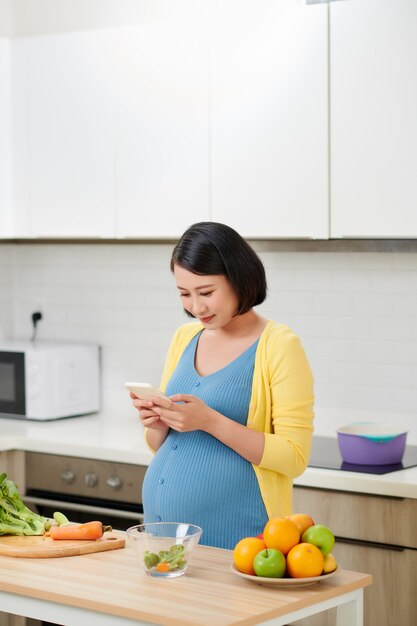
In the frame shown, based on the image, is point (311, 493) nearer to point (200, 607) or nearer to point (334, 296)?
point (334, 296)

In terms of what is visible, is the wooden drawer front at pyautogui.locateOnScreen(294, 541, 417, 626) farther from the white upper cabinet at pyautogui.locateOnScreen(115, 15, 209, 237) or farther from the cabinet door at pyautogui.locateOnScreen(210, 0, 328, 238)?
the white upper cabinet at pyautogui.locateOnScreen(115, 15, 209, 237)

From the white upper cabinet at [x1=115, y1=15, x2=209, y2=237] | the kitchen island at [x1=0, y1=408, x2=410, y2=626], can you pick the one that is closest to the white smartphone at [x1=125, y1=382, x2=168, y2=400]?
the kitchen island at [x1=0, y1=408, x2=410, y2=626]

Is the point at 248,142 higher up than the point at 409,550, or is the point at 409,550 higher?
the point at 248,142

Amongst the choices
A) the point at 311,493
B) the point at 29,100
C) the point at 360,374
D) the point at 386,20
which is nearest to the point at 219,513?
the point at 311,493

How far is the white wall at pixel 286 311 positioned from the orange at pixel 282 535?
1.73 metres

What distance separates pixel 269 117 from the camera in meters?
3.84

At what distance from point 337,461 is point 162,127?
1.38 m

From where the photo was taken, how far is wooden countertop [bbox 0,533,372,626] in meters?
2.13

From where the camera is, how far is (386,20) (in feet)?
11.7

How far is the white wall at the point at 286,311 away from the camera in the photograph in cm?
400

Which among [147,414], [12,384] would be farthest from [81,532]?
[12,384]

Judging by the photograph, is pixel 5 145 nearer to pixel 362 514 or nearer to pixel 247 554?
pixel 362 514

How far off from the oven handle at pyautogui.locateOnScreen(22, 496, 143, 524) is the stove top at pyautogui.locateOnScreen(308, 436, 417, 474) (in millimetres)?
654

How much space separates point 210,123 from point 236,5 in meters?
0.41
